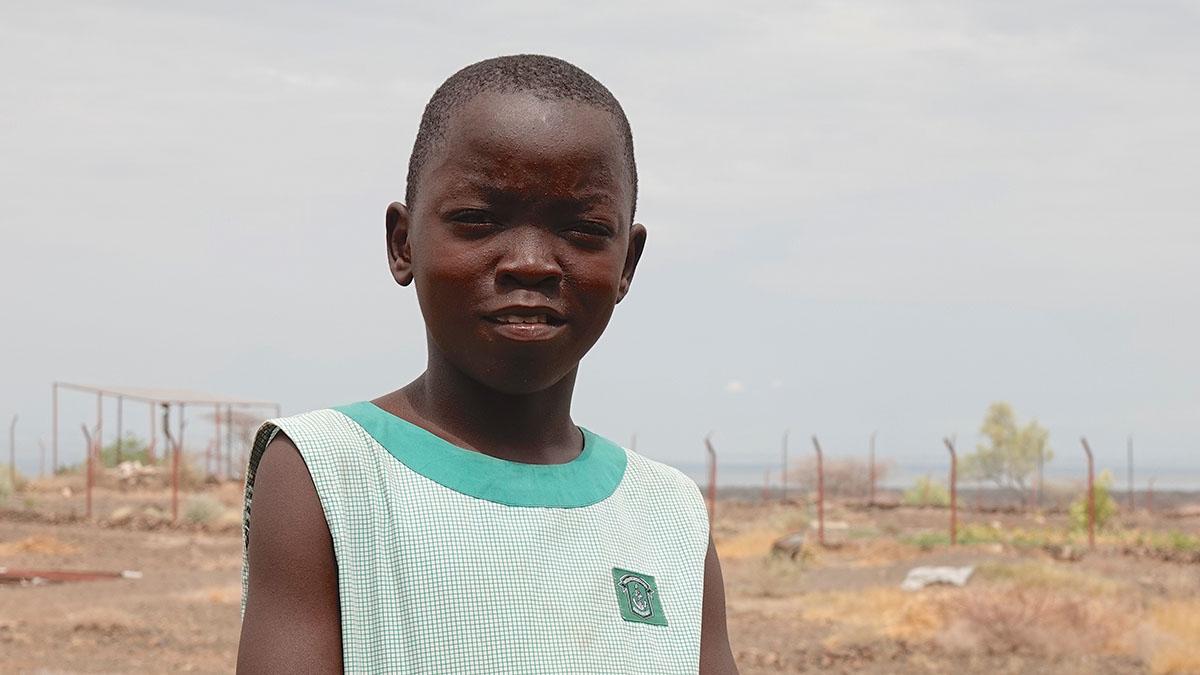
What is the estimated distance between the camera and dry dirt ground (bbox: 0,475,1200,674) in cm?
1055

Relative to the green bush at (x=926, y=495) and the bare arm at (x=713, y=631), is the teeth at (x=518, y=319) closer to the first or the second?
the bare arm at (x=713, y=631)

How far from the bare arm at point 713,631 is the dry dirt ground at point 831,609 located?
8576 mm

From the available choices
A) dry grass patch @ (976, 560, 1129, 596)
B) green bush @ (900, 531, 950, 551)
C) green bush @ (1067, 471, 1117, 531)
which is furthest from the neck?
green bush @ (1067, 471, 1117, 531)

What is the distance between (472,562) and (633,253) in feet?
1.56

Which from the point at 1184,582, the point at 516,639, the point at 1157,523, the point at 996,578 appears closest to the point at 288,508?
the point at 516,639

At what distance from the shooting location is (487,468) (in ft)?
5.22

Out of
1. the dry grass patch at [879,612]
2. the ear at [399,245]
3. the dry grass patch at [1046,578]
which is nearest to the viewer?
the ear at [399,245]

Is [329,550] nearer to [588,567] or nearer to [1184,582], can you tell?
[588,567]

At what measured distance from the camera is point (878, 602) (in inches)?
540

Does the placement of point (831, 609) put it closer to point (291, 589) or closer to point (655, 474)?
point (655, 474)

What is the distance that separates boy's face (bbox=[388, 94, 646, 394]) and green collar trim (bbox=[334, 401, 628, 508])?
88mm

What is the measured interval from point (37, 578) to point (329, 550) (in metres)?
15.7

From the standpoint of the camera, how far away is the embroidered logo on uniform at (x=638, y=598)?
1.61 meters

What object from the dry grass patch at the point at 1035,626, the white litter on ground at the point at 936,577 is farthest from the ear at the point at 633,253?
the white litter on ground at the point at 936,577
